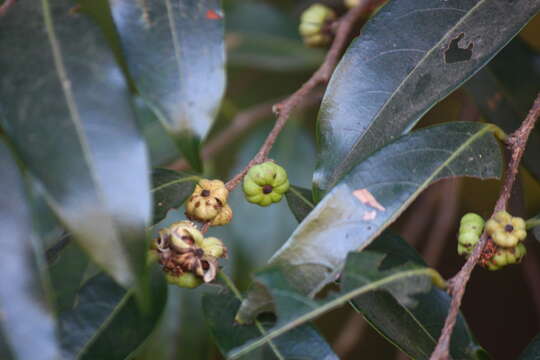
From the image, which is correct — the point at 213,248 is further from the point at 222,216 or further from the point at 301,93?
the point at 301,93

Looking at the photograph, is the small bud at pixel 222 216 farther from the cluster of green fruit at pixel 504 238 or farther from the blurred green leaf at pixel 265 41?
the blurred green leaf at pixel 265 41

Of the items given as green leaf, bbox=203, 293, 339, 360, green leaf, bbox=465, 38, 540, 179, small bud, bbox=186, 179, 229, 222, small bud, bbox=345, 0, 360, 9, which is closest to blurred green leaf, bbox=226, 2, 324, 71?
small bud, bbox=345, 0, 360, 9

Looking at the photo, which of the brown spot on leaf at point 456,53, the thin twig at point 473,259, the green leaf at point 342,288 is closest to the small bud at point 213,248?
the green leaf at point 342,288

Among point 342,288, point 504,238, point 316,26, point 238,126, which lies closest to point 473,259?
point 504,238

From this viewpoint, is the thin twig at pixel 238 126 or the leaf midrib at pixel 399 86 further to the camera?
the thin twig at pixel 238 126

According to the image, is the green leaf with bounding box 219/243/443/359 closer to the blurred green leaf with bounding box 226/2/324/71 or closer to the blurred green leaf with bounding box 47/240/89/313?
the blurred green leaf with bounding box 47/240/89/313

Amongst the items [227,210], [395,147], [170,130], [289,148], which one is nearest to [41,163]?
[170,130]
